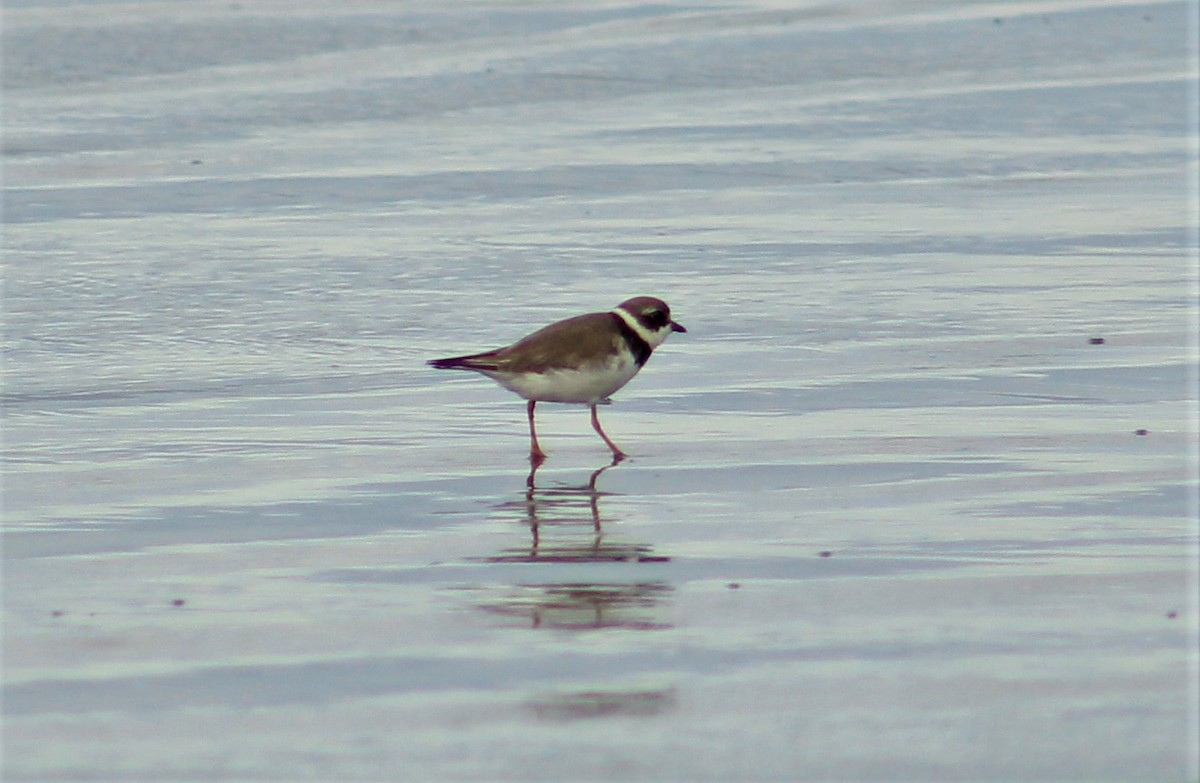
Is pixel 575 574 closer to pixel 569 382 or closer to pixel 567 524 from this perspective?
pixel 567 524

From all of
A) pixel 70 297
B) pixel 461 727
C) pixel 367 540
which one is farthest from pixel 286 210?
pixel 461 727

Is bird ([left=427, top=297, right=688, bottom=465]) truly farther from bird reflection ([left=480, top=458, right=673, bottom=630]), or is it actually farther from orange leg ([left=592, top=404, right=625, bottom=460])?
bird reflection ([left=480, top=458, right=673, bottom=630])

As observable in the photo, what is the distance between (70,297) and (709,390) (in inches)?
129

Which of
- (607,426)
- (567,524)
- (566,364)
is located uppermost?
(566,364)

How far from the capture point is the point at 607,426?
7.99 m

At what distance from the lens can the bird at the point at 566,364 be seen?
7.71 m

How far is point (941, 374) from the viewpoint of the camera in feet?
28.0

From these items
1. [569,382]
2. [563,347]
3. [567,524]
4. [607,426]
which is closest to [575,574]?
[567,524]

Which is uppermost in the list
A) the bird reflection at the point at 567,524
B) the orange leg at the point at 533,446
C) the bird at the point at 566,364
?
the bird at the point at 566,364

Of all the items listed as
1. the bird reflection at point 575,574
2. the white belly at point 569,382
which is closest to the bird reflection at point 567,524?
the bird reflection at point 575,574

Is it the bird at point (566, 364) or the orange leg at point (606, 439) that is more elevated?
the bird at point (566, 364)

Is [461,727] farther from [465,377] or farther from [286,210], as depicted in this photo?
[286,210]

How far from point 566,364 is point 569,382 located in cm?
6

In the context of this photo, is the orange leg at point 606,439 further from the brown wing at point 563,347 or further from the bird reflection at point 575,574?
the bird reflection at point 575,574
